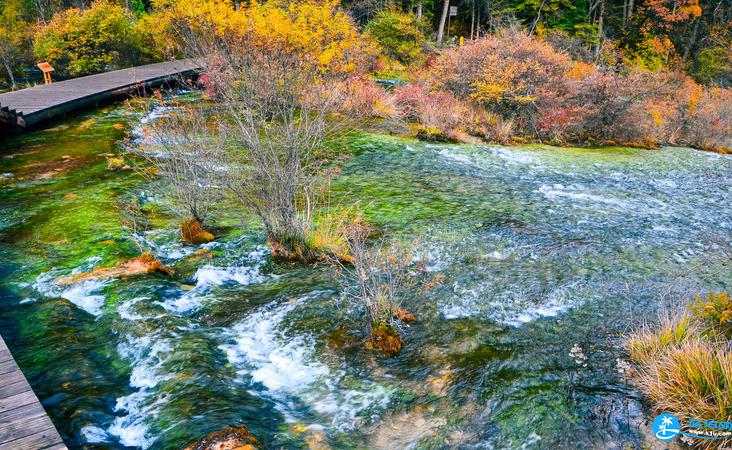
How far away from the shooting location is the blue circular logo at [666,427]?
3.54 m

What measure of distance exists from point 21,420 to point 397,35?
2791cm

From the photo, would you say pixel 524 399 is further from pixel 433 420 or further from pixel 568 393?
pixel 433 420

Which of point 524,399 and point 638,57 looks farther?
point 638,57

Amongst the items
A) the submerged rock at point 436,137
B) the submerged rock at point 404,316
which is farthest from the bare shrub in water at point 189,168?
the submerged rock at point 436,137

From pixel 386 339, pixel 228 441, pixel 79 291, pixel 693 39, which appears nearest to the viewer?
pixel 228 441

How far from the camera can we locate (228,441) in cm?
319

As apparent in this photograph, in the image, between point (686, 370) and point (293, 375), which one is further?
point (293, 375)

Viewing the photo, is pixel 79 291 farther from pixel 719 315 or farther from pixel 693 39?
pixel 693 39

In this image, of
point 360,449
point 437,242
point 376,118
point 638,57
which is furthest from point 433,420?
point 638,57

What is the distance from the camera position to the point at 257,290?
5930 mm

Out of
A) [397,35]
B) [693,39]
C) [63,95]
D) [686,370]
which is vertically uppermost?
[397,35]

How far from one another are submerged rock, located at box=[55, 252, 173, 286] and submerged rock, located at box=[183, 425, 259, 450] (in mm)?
3363

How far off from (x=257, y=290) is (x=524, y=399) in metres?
3.53

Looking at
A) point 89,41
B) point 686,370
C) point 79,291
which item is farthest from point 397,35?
point 686,370
